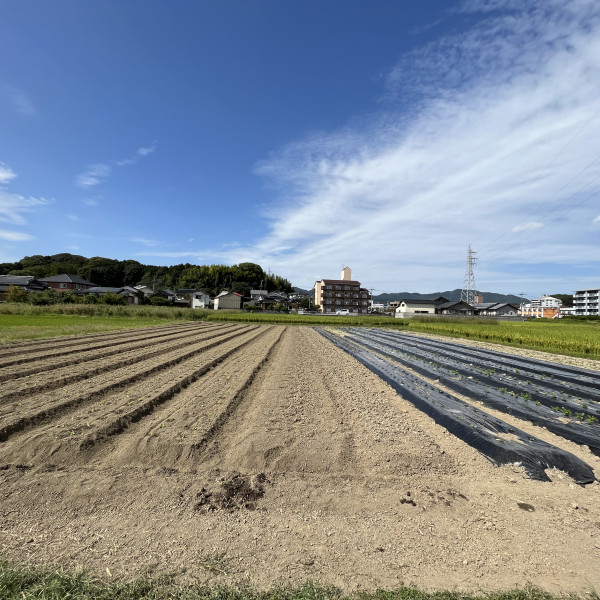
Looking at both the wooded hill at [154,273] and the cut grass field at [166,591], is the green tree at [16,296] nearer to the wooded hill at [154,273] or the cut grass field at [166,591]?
the wooded hill at [154,273]

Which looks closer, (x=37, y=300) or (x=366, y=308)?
(x=37, y=300)

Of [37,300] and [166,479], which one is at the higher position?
[37,300]

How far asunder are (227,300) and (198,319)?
28257 mm

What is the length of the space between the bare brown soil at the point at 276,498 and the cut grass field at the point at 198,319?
40.6 feet

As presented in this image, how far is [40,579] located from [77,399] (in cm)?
427

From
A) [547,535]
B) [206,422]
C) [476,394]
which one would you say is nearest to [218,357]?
[206,422]

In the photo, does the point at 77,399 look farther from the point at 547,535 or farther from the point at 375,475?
the point at 547,535

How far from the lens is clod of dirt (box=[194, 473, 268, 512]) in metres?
3.31

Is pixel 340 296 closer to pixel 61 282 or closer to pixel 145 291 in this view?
pixel 145 291

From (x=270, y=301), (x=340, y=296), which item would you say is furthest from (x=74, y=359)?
(x=340, y=296)

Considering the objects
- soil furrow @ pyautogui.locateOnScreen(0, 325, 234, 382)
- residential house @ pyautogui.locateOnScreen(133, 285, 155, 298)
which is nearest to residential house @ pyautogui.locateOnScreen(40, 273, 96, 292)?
residential house @ pyautogui.locateOnScreen(133, 285, 155, 298)

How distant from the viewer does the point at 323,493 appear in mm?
3604

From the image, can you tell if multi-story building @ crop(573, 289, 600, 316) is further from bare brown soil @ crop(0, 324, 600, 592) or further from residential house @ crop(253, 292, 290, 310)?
bare brown soil @ crop(0, 324, 600, 592)

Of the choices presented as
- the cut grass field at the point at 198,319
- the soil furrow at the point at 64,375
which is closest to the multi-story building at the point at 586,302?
the cut grass field at the point at 198,319
